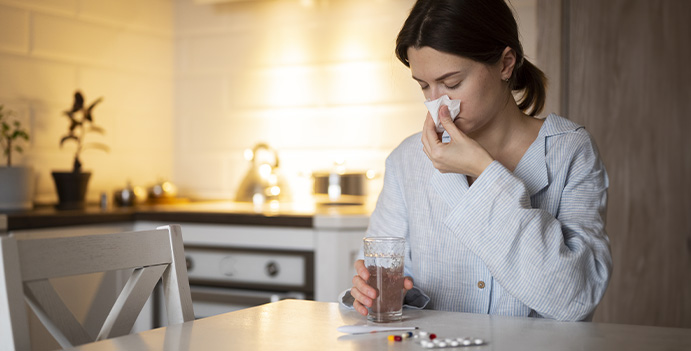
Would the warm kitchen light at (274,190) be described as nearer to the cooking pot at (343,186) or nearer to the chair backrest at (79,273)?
the cooking pot at (343,186)

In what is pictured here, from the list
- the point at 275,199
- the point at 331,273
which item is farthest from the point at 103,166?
the point at 331,273

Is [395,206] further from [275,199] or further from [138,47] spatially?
[138,47]

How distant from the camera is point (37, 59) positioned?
2809mm

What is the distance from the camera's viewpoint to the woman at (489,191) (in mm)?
1257

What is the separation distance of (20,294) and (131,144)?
232 centimetres

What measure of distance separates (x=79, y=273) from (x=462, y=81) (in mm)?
760

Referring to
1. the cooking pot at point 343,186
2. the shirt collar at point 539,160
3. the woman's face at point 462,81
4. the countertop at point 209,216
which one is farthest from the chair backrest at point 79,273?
the cooking pot at point 343,186

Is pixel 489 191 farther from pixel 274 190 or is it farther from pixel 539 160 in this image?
pixel 274 190

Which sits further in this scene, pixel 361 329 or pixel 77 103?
pixel 77 103

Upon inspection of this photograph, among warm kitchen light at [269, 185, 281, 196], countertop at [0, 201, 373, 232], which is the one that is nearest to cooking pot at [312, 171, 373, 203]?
countertop at [0, 201, 373, 232]

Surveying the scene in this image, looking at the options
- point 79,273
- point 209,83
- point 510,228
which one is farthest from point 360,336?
point 209,83

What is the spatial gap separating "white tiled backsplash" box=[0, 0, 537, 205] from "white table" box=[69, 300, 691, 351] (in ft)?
5.77

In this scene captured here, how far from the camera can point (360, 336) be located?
105 centimetres

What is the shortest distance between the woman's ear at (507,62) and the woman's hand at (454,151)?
17 centimetres
